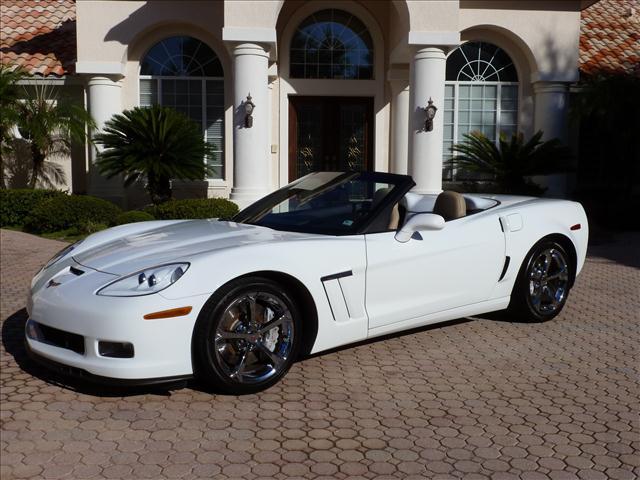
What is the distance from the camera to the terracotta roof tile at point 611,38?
1609 centimetres

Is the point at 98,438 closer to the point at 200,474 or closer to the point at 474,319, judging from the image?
the point at 200,474

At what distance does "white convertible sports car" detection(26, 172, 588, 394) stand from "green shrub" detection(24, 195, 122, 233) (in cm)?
701

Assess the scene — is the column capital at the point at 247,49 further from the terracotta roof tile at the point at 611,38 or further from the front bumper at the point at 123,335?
the front bumper at the point at 123,335

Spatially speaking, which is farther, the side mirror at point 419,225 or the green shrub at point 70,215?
the green shrub at point 70,215

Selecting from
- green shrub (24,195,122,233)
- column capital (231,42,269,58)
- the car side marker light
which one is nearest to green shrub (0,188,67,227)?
green shrub (24,195,122,233)

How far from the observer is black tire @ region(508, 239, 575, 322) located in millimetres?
5961

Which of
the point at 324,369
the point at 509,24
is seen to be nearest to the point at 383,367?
the point at 324,369

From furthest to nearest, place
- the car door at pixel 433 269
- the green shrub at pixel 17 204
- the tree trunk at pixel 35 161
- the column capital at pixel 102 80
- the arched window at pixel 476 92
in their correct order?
the arched window at pixel 476 92 → the column capital at pixel 102 80 → the tree trunk at pixel 35 161 → the green shrub at pixel 17 204 → the car door at pixel 433 269

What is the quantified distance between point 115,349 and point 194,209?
7.80 metres

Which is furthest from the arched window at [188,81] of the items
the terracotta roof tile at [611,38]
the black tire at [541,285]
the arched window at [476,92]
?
the black tire at [541,285]

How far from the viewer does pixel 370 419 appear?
3969mm

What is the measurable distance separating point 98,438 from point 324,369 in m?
1.73

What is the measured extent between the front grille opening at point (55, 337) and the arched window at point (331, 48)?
38.3ft

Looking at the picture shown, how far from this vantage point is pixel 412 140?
12.9 m
